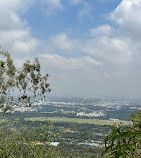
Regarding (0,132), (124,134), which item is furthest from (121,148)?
(0,132)

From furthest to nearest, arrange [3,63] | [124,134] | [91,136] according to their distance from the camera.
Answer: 1. [91,136]
2. [3,63]
3. [124,134]

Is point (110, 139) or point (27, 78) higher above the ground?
point (27, 78)

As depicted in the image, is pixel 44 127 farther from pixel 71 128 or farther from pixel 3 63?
pixel 71 128

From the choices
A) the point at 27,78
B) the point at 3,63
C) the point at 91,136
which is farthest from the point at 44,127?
the point at 91,136

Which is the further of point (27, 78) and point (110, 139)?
point (27, 78)

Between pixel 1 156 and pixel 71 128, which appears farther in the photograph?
pixel 71 128

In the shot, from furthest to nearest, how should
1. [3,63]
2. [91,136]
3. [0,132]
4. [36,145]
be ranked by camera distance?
[91,136] < [0,132] < [36,145] < [3,63]

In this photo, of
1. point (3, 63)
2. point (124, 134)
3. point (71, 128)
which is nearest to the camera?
point (124, 134)

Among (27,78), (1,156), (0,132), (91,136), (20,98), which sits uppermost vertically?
(27,78)

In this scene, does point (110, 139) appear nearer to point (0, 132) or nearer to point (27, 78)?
point (27, 78)
